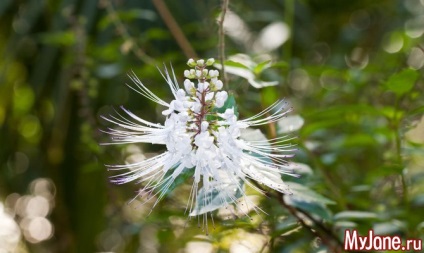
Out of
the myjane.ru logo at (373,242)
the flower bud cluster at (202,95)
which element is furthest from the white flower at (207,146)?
the myjane.ru logo at (373,242)

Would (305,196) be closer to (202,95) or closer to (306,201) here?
(306,201)

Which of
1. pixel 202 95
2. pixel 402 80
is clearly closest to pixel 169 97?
pixel 402 80

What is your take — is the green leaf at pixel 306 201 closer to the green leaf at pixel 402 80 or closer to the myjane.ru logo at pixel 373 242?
the myjane.ru logo at pixel 373 242

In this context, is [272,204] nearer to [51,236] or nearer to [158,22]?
[158,22]

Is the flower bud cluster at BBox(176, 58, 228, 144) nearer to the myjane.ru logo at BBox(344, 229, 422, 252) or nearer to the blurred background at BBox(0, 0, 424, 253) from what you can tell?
the blurred background at BBox(0, 0, 424, 253)

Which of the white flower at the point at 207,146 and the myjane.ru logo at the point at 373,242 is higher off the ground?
the white flower at the point at 207,146

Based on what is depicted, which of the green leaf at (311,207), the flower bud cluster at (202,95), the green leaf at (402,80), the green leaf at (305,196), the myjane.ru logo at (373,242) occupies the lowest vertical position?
the myjane.ru logo at (373,242)

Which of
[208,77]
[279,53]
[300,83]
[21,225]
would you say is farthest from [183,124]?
[21,225]
